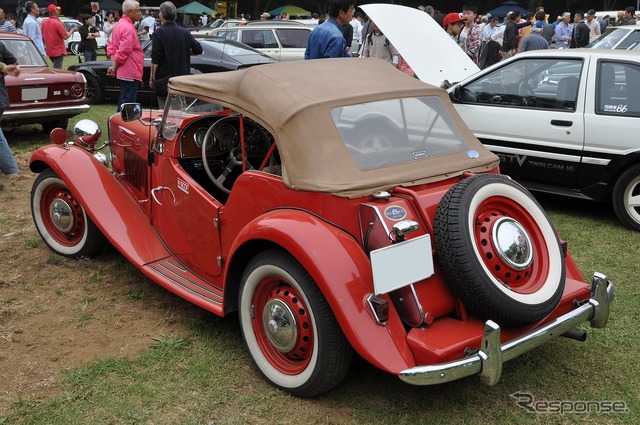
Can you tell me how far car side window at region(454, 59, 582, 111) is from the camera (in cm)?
602

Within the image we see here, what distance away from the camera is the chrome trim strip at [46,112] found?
335 inches

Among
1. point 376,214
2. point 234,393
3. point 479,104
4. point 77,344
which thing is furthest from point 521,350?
point 479,104

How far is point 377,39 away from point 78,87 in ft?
15.5

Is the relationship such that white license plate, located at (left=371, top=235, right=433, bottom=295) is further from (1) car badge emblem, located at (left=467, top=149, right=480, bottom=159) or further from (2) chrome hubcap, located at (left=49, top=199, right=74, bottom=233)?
(2) chrome hubcap, located at (left=49, top=199, right=74, bottom=233)

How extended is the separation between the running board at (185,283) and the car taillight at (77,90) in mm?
5957

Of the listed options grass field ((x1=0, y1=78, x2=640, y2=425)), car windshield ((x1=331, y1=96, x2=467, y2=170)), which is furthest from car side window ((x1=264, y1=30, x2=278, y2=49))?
grass field ((x1=0, y1=78, x2=640, y2=425))

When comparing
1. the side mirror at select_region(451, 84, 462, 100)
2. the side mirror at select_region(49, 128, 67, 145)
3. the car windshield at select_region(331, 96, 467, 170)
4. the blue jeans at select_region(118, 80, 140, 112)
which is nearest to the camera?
the car windshield at select_region(331, 96, 467, 170)

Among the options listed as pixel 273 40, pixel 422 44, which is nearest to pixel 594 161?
pixel 422 44

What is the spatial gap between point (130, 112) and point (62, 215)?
999mm

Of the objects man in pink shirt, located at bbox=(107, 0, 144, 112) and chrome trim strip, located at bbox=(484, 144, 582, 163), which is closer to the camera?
chrome trim strip, located at bbox=(484, 144, 582, 163)

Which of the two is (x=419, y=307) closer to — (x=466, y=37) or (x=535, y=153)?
(x=535, y=153)

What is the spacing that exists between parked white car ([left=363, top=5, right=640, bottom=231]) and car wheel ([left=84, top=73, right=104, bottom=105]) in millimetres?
7314

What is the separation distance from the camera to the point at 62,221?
4902 mm

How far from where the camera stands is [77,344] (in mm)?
3752
